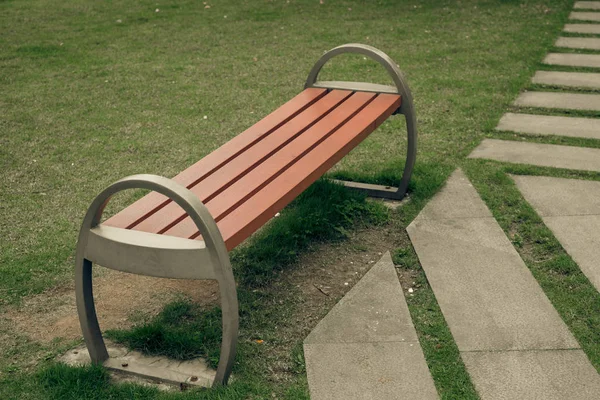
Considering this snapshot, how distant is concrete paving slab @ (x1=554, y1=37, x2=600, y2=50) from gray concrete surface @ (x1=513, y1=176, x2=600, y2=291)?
3629 millimetres

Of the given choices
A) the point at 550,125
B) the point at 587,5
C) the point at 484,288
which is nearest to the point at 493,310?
the point at 484,288

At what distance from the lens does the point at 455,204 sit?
4.78 m

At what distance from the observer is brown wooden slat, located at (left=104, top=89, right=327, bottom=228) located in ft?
10.5

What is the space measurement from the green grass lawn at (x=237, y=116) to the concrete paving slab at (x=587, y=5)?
207 millimetres

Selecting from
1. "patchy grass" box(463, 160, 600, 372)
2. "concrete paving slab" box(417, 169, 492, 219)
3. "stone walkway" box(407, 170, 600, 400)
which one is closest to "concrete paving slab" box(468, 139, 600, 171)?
"patchy grass" box(463, 160, 600, 372)

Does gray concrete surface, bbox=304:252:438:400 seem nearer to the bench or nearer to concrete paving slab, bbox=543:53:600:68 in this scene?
the bench

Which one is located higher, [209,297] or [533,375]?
[533,375]

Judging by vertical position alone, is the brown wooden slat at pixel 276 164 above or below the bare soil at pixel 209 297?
above

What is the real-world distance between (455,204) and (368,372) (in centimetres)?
181

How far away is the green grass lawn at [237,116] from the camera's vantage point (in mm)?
3521

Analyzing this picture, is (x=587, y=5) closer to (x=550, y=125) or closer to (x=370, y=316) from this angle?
(x=550, y=125)

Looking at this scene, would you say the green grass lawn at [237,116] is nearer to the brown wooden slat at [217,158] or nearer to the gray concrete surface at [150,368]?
the gray concrete surface at [150,368]

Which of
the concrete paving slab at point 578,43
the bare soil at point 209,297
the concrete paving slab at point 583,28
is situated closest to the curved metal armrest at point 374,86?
the bare soil at point 209,297

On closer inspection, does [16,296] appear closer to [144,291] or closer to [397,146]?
[144,291]
